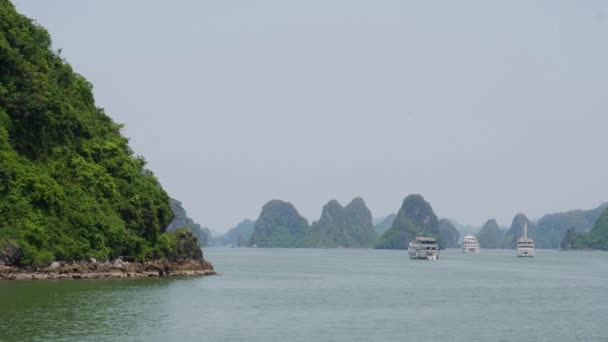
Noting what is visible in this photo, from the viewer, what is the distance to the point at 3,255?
7494 cm

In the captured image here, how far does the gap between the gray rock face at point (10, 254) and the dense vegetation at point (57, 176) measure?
0.45ft

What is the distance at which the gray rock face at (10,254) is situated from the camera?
74875 millimetres

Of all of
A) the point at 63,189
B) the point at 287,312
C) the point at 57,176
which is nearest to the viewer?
the point at 287,312

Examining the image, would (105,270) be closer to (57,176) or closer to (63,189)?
(63,189)

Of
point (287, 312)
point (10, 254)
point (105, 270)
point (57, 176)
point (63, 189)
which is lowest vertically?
point (287, 312)

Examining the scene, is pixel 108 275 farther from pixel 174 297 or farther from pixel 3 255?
pixel 174 297

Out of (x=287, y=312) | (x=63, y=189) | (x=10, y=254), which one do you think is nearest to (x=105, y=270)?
(x=63, y=189)

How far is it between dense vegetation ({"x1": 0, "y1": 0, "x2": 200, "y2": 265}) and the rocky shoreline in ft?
2.94

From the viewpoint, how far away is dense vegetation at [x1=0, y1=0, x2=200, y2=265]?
263ft

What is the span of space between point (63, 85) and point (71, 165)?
1569 cm

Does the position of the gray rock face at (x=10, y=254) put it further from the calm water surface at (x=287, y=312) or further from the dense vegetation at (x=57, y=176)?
the calm water surface at (x=287, y=312)

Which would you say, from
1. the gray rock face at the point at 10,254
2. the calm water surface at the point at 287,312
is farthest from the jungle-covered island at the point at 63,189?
the calm water surface at the point at 287,312

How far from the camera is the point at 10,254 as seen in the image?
75.4 m

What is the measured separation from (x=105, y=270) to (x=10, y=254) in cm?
1214
